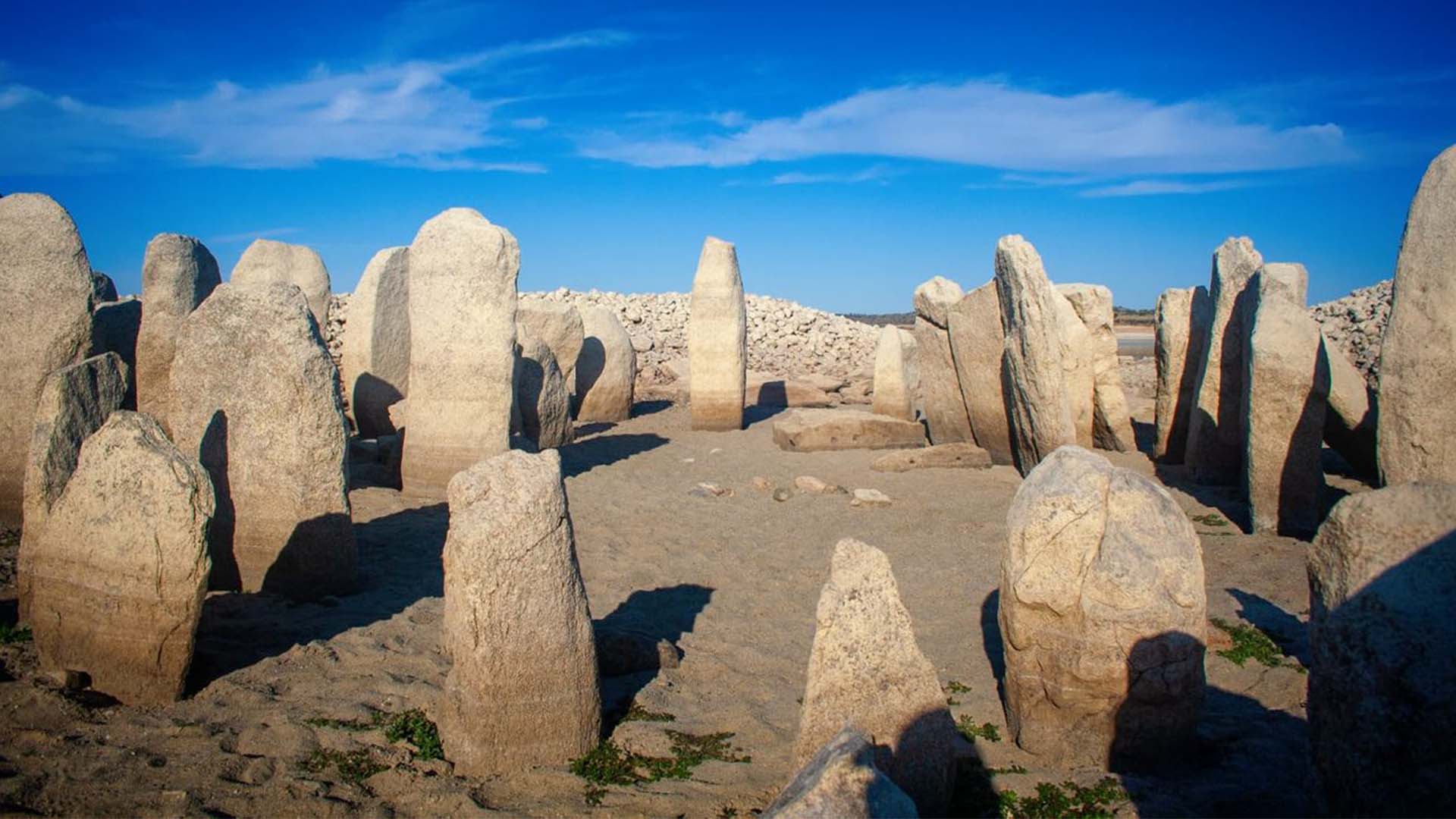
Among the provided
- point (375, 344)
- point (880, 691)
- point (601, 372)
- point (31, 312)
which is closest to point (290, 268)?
point (375, 344)

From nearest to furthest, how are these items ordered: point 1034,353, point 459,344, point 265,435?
point 265,435
point 459,344
point 1034,353

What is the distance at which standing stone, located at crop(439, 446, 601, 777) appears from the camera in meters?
4.05

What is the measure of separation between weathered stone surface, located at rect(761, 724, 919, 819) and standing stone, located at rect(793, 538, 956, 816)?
3.30 feet

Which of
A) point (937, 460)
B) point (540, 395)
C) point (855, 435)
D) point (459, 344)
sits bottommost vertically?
point (937, 460)

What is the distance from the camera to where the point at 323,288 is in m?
15.0

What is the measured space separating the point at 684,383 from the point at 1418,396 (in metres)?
15.0

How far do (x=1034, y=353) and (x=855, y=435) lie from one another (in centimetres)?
345

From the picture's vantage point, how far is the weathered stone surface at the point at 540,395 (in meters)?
12.0

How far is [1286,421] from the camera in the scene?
26.3 ft

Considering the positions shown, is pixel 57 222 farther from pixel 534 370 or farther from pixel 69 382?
pixel 534 370

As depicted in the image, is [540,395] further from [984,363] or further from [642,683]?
[642,683]

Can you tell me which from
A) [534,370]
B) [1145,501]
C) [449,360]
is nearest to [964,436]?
[534,370]

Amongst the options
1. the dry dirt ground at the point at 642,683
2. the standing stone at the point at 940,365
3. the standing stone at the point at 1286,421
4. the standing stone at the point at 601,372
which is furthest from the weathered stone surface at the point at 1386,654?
the standing stone at the point at 601,372

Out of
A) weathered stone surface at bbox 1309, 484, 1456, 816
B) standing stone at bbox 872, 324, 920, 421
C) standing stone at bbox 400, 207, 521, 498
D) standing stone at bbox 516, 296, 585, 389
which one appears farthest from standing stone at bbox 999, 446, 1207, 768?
standing stone at bbox 516, 296, 585, 389
